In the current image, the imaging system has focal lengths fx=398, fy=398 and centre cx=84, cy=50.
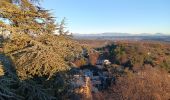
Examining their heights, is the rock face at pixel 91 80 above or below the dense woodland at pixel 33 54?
below

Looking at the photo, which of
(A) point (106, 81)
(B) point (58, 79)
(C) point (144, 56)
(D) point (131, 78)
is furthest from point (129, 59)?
(B) point (58, 79)

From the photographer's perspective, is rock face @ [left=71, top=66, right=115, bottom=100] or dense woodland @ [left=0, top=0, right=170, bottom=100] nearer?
dense woodland @ [left=0, top=0, right=170, bottom=100]

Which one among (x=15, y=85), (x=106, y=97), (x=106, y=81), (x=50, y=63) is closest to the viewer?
(x=50, y=63)

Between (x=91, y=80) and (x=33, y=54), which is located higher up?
(x=33, y=54)

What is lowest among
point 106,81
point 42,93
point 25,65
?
point 106,81

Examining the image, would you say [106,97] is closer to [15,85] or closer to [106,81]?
[106,81]

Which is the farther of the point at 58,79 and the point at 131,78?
the point at 131,78

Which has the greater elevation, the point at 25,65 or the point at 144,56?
the point at 25,65

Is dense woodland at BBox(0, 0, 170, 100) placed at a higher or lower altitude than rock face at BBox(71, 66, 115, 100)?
higher

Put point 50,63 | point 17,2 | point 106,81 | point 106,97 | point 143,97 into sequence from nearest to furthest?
1. point 50,63
2. point 17,2
3. point 143,97
4. point 106,97
5. point 106,81

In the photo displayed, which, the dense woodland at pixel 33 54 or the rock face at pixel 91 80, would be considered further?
the rock face at pixel 91 80

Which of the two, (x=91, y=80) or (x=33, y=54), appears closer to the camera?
(x=33, y=54)
